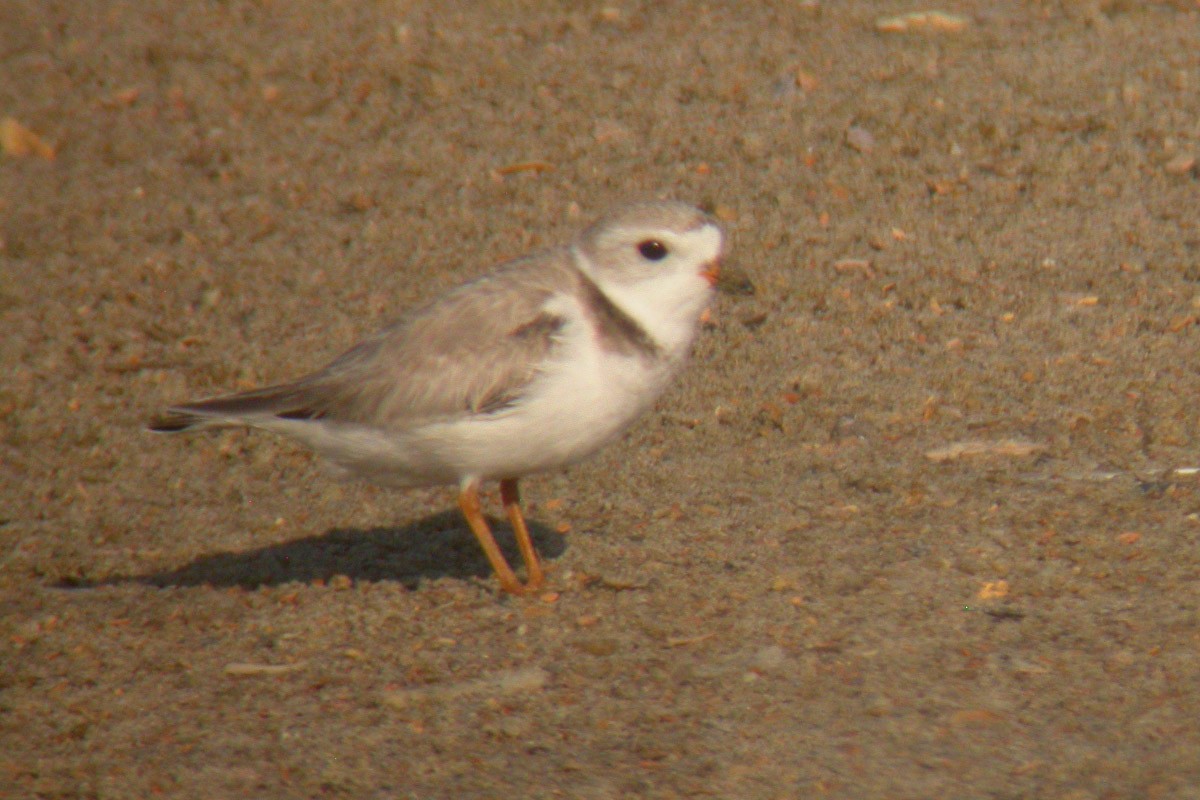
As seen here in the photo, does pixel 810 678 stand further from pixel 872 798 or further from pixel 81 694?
pixel 81 694

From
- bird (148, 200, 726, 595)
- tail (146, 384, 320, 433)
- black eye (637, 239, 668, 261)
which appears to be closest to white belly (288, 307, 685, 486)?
bird (148, 200, 726, 595)

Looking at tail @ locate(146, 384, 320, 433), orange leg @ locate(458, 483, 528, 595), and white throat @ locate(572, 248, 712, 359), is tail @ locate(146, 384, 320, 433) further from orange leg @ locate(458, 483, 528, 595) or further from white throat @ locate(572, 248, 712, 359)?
white throat @ locate(572, 248, 712, 359)

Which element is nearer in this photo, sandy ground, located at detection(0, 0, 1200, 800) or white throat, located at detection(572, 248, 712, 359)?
sandy ground, located at detection(0, 0, 1200, 800)

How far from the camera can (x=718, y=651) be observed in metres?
4.69

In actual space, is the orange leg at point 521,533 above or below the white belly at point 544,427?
below

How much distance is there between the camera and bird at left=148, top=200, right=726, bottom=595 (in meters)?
4.90

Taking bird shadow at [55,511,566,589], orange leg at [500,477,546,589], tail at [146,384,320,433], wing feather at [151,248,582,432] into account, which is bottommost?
bird shadow at [55,511,566,589]

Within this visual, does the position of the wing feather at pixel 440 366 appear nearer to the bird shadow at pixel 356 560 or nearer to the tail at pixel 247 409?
the tail at pixel 247 409

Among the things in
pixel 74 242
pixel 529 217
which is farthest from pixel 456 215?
pixel 74 242

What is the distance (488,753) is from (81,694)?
1.34m

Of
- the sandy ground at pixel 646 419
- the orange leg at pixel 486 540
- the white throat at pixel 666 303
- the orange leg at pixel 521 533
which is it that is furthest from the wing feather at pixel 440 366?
the sandy ground at pixel 646 419

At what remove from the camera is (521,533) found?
5.34 meters

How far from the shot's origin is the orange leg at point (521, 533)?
17.2ft

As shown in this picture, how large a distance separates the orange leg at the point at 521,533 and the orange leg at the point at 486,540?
55 millimetres
